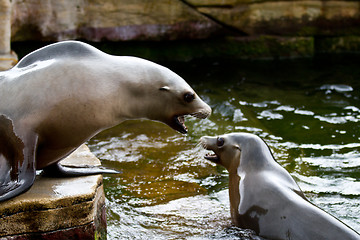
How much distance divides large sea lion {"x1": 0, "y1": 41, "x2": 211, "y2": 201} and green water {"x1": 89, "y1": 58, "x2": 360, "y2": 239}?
2.67 ft

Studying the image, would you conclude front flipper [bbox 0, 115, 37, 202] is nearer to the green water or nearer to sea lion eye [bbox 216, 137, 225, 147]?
the green water

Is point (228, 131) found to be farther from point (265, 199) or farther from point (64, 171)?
point (64, 171)

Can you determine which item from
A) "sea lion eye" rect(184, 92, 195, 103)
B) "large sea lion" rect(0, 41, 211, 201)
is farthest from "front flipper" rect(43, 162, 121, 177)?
"sea lion eye" rect(184, 92, 195, 103)

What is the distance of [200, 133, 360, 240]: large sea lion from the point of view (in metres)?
3.14

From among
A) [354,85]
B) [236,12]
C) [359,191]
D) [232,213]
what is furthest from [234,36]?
[232,213]

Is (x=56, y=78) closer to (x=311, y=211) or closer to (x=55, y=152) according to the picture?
(x=55, y=152)

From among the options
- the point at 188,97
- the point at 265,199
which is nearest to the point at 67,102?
the point at 188,97

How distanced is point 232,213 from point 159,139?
2265 millimetres

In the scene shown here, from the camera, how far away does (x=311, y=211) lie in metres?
3.22

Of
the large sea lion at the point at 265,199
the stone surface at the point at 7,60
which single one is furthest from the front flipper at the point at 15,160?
the stone surface at the point at 7,60

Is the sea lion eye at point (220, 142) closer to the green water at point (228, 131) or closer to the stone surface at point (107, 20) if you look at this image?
the green water at point (228, 131)

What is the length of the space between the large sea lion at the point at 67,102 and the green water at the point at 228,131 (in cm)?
81

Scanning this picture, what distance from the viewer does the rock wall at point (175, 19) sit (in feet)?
28.8

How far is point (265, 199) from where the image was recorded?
137 inches
